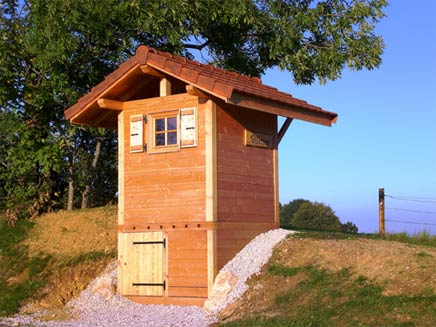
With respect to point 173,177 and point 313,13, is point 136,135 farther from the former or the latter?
point 313,13

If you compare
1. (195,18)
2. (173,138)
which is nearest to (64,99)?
(195,18)

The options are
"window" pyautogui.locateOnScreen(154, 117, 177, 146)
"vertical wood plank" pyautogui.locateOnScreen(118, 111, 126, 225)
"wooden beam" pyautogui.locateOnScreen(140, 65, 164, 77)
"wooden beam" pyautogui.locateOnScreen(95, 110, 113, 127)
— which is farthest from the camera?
"wooden beam" pyautogui.locateOnScreen(95, 110, 113, 127)

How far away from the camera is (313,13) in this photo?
24.1 m

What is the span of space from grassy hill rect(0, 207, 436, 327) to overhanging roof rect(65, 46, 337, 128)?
307cm

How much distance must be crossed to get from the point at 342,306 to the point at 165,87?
660cm

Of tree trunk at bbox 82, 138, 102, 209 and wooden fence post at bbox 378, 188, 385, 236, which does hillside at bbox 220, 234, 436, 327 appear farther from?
tree trunk at bbox 82, 138, 102, 209

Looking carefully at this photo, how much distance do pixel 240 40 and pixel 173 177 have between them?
11.3m

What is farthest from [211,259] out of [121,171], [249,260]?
[121,171]

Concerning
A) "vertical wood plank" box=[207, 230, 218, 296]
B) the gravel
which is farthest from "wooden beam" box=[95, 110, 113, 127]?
"vertical wood plank" box=[207, 230, 218, 296]

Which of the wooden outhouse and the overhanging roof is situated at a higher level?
the overhanging roof

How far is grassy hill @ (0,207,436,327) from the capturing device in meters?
11.6

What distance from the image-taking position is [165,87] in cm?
1570

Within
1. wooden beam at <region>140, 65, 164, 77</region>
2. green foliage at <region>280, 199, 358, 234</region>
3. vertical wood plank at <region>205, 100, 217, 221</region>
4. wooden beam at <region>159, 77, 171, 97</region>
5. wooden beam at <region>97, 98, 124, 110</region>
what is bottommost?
green foliage at <region>280, 199, 358, 234</region>

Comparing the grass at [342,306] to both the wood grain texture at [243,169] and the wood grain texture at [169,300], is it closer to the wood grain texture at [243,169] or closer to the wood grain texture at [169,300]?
the wood grain texture at [169,300]
